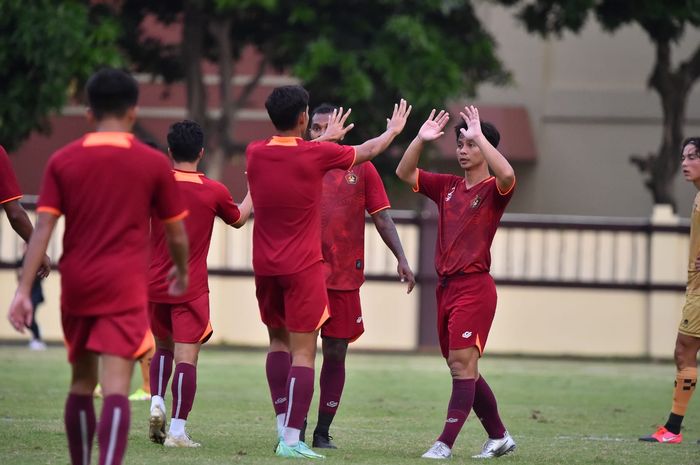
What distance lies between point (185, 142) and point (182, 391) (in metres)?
1.59

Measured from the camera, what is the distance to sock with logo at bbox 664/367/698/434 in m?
10.4

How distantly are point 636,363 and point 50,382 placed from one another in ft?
31.7

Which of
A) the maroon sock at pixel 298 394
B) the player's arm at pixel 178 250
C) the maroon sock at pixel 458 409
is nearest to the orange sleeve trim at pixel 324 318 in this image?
the maroon sock at pixel 298 394

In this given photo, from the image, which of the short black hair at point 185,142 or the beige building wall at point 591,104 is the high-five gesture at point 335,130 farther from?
the beige building wall at point 591,104

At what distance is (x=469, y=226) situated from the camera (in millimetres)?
8789

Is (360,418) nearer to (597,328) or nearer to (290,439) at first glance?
(290,439)

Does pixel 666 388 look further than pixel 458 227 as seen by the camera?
Yes

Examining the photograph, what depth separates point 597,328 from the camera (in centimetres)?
2108

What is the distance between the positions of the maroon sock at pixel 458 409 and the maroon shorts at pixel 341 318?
0.93 meters

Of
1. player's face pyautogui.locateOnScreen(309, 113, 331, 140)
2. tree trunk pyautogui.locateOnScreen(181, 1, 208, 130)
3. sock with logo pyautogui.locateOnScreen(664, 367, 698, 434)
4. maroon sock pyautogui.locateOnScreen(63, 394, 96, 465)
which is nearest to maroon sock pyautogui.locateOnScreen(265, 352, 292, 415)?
player's face pyautogui.locateOnScreen(309, 113, 331, 140)

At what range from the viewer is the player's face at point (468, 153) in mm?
8805

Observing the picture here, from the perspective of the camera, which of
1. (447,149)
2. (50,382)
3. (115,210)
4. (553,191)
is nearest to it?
(115,210)

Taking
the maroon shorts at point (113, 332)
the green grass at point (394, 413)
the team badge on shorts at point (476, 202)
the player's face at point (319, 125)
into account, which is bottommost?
the green grass at point (394, 413)

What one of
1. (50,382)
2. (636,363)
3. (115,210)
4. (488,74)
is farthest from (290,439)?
(488,74)
